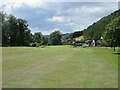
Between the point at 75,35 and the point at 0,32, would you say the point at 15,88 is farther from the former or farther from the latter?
the point at 75,35

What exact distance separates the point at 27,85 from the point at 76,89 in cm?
183

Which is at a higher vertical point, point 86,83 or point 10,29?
point 10,29

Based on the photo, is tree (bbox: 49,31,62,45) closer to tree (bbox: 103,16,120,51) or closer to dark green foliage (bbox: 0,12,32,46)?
dark green foliage (bbox: 0,12,32,46)

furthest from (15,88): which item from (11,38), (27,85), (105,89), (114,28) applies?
(11,38)

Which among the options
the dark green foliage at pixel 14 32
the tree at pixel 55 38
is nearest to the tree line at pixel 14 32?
the dark green foliage at pixel 14 32

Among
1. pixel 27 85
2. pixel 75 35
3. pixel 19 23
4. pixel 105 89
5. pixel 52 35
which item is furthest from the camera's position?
pixel 75 35

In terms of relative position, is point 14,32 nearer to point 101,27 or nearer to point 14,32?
point 14,32

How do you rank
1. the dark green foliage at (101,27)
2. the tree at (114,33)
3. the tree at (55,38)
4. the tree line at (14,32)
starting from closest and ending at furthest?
the tree at (114,33), the tree line at (14,32), the dark green foliage at (101,27), the tree at (55,38)

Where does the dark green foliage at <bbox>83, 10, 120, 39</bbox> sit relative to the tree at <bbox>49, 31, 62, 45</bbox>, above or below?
above

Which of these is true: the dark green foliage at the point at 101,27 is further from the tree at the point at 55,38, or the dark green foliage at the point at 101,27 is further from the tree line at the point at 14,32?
the tree line at the point at 14,32

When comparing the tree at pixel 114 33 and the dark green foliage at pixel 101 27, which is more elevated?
the dark green foliage at pixel 101 27

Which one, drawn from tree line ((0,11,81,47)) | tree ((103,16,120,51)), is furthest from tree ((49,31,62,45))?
tree ((103,16,120,51))

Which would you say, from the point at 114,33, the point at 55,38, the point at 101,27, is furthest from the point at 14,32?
the point at 101,27

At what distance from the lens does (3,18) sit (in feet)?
195
